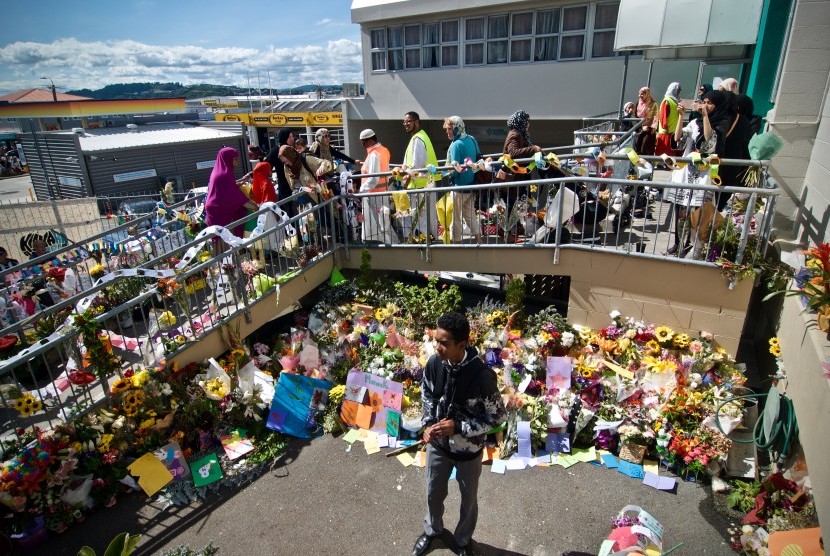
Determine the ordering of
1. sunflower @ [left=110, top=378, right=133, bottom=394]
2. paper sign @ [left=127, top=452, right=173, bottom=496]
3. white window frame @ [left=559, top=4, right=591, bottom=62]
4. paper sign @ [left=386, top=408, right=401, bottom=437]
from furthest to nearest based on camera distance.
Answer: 1. white window frame @ [left=559, top=4, right=591, bottom=62]
2. paper sign @ [left=386, top=408, right=401, bottom=437]
3. sunflower @ [left=110, top=378, right=133, bottom=394]
4. paper sign @ [left=127, top=452, right=173, bottom=496]

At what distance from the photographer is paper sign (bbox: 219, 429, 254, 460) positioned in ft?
15.3

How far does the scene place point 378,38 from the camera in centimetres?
1700

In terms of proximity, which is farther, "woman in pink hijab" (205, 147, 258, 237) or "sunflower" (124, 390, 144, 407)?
"woman in pink hijab" (205, 147, 258, 237)

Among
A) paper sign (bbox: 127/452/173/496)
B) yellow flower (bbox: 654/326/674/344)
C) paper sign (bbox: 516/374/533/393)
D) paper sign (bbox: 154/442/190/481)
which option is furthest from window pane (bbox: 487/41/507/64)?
paper sign (bbox: 127/452/173/496)

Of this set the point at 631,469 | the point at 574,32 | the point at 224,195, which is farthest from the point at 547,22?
the point at 631,469

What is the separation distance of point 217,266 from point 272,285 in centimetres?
72

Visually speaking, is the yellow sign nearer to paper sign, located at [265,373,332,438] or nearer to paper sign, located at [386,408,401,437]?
paper sign, located at [265,373,332,438]

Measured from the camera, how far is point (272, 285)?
238 inches

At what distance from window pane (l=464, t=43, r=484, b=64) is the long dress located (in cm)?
1131

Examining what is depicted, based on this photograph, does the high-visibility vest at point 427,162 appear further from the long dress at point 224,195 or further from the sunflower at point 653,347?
the sunflower at point 653,347

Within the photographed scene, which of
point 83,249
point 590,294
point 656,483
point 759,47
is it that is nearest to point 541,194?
point 590,294

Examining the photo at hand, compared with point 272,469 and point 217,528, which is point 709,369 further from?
point 217,528

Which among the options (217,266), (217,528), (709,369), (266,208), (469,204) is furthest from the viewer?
(469,204)

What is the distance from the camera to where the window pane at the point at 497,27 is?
47.8 ft
